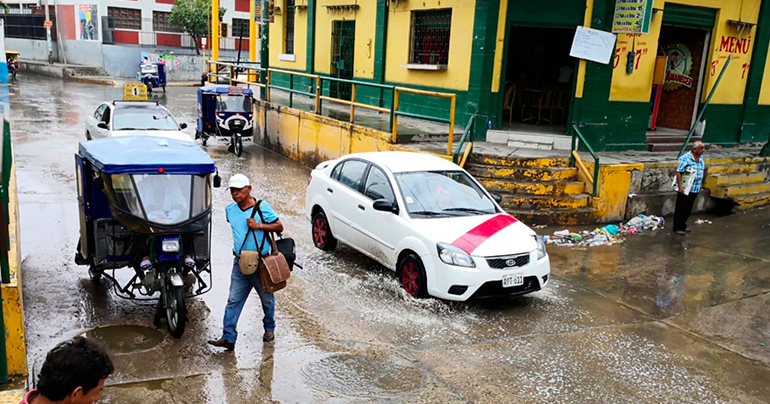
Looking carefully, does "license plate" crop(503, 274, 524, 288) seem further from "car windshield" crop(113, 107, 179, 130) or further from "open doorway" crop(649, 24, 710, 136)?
"car windshield" crop(113, 107, 179, 130)

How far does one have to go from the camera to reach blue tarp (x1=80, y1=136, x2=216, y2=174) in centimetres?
629

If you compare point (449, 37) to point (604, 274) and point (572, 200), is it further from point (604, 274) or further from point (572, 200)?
point (604, 274)

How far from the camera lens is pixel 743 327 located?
7.52 metres

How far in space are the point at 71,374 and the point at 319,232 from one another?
23.3 feet

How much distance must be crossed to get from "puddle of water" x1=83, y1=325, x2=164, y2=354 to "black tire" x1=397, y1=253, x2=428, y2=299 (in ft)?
9.64

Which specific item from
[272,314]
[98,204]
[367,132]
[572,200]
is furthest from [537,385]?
[367,132]

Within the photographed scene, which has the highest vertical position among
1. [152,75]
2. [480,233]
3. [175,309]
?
[152,75]

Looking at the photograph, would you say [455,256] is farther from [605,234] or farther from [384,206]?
[605,234]

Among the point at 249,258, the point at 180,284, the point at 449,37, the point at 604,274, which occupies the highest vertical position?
the point at 449,37

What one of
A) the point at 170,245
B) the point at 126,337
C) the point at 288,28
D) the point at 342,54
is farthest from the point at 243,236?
the point at 288,28

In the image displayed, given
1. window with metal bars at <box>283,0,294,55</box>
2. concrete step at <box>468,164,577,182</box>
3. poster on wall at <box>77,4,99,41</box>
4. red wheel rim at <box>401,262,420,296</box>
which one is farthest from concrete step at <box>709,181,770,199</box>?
poster on wall at <box>77,4,99,41</box>

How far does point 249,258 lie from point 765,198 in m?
12.2

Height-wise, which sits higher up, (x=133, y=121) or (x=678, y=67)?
(x=678, y=67)

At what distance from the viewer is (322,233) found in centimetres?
959
